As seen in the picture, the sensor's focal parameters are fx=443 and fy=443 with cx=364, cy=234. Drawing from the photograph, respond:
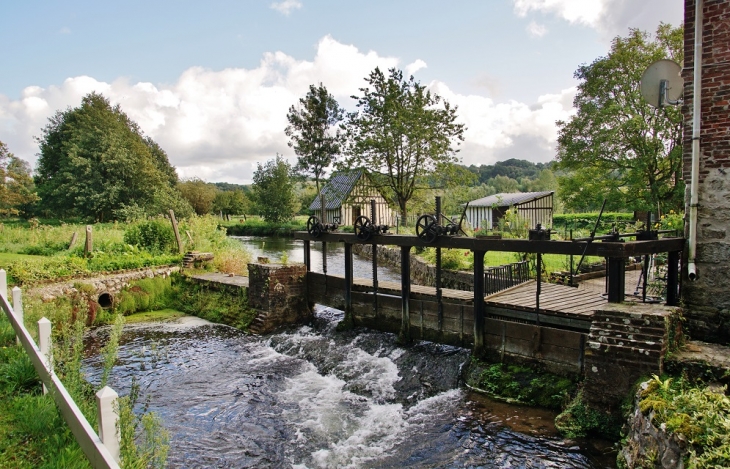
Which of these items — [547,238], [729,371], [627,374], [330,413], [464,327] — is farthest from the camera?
[464,327]

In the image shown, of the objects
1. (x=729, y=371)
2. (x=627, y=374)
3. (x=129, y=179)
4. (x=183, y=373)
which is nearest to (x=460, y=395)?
(x=627, y=374)

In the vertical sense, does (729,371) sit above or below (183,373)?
above

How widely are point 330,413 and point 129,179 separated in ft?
106

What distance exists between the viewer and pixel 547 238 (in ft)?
21.7

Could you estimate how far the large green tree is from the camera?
31.6 metres

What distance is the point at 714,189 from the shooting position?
5520 millimetres

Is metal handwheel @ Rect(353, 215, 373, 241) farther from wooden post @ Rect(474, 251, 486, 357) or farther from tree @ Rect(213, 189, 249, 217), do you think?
tree @ Rect(213, 189, 249, 217)

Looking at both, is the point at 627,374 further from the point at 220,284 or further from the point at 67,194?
the point at 67,194

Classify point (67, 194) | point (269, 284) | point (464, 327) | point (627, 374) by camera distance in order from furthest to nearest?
point (67, 194), point (269, 284), point (464, 327), point (627, 374)

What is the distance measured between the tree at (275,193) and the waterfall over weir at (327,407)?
1234 inches

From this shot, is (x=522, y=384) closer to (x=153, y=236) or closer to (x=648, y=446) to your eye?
(x=648, y=446)

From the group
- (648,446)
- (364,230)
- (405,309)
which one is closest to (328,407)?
(405,309)

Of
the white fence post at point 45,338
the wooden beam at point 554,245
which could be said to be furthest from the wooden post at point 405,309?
the white fence post at point 45,338

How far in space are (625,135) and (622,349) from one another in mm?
18139
